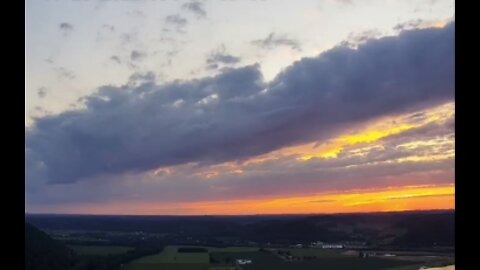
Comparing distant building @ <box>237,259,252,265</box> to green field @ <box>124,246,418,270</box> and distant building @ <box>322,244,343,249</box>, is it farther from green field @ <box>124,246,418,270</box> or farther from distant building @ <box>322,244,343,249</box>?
distant building @ <box>322,244,343,249</box>

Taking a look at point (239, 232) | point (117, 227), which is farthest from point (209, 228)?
point (117, 227)

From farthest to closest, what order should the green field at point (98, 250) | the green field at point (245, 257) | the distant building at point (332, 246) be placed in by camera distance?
the distant building at point (332, 246) → the green field at point (245, 257) → the green field at point (98, 250)

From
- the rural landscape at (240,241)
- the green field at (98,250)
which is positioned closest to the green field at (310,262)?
the rural landscape at (240,241)

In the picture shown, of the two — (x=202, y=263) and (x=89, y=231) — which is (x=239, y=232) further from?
(x=89, y=231)

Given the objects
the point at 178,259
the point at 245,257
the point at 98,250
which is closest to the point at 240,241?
the point at 245,257

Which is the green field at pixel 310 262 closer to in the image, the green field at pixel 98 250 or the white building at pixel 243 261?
the white building at pixel 243 261

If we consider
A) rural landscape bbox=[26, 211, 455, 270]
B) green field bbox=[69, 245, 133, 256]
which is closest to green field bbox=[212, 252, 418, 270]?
rural landscape bbox=[26, 211, 455, 270]
